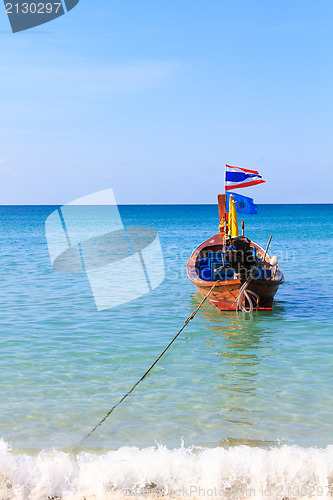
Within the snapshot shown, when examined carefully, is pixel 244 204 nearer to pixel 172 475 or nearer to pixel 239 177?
pixel 239 177

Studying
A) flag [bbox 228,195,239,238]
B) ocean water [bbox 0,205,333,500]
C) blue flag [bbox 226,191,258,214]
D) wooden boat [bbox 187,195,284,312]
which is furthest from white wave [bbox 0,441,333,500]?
blue flag [bbox 226,191,258,214]

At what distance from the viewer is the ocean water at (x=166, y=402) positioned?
17.3ft

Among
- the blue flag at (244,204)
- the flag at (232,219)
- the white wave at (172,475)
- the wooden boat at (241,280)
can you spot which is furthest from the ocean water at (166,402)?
the blue flag at (244,204)

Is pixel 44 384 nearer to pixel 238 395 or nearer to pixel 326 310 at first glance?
pixel 238 395

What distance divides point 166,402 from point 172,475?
7.37 feet

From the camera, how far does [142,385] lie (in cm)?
838

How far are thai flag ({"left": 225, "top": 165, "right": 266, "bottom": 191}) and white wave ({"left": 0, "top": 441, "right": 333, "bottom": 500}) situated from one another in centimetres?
1085

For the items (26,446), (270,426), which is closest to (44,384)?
(26,446)

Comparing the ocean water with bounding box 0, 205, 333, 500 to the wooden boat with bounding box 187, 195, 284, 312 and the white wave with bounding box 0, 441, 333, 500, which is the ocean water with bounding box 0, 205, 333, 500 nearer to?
the white wave with bounding box 0, 441, 333, 500

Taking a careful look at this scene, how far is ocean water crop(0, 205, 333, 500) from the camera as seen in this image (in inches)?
208

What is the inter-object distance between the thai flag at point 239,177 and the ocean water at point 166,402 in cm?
391

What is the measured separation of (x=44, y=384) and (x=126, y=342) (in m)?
2.83

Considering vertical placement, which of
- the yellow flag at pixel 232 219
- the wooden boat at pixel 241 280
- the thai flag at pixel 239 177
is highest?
the thai flag at pixel 239 177

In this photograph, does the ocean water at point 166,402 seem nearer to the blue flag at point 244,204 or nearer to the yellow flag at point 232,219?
the yellow flag at point 232,219
